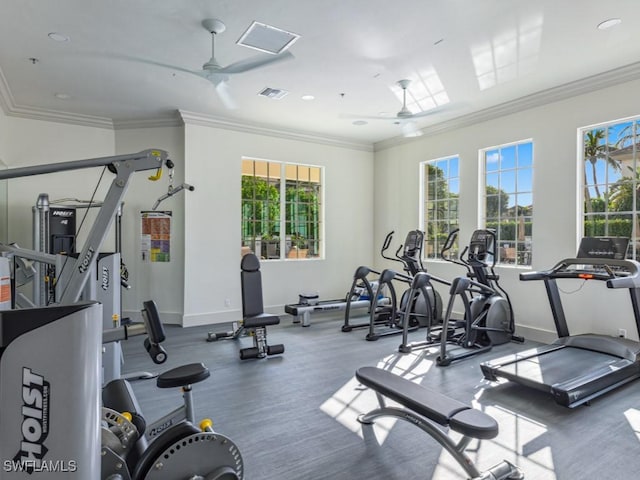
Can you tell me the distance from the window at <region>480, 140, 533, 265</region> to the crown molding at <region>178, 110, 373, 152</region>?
264cm

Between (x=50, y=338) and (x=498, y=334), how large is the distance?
4889 millimetres

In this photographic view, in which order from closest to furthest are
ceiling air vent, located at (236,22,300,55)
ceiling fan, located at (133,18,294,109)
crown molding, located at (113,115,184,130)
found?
ceiling fan, located at (133,18,294,109) < ceiling air vent, located at (236,22,300,55) < crown molding, located at (113,115,184,130)

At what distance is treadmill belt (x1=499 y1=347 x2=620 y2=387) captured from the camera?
335cm

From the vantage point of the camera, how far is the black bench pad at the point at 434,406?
1.92 metres

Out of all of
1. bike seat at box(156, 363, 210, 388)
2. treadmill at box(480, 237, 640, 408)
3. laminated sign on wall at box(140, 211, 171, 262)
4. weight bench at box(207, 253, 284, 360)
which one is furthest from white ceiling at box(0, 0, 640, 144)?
bike seat at box(156, 363, 210, 388)

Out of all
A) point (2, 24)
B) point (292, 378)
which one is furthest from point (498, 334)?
point (2, 24)

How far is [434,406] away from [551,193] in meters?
4.06

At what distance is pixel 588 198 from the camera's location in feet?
15.9

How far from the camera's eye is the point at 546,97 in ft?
16.8

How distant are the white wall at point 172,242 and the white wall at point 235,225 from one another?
31 cm

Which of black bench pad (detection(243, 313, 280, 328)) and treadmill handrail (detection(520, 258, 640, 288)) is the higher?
treadmill handrail (detection(520, 258, 640, 288))

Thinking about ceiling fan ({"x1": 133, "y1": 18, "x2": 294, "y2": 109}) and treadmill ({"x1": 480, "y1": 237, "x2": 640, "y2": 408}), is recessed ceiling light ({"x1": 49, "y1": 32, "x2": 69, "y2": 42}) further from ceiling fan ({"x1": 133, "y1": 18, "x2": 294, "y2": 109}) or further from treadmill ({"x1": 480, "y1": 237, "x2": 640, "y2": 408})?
treadmill ({"x1": 480, "y1": 237, "x2": 640, "y2": 408})

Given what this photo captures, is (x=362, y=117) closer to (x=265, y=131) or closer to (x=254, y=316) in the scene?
(x=265, y=131)

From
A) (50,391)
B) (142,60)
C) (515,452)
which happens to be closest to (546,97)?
(515,452)
